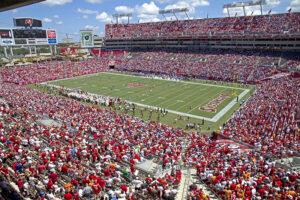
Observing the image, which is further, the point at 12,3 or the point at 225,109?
the point at 225,109

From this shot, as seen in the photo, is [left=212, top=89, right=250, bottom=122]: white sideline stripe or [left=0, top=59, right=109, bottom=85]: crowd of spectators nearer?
[left=212, top=89, right=250, bottom=122]: white sideline stripe

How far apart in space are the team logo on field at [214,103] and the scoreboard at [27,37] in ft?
156

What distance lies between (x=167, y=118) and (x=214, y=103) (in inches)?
320

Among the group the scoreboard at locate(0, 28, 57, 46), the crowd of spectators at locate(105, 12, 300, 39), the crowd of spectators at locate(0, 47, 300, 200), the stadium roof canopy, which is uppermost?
the crowd of spectators at locate(105, 12, 300, 39)

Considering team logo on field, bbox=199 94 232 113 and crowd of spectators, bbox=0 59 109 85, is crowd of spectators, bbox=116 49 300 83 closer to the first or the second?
crowd of spectators, bbox=0 59 109 85

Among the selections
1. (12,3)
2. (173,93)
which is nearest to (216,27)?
(173,93)

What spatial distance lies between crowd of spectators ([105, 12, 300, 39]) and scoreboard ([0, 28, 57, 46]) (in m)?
25.2

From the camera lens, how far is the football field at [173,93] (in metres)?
26.8

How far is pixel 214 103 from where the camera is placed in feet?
94.6

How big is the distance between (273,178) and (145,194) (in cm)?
527

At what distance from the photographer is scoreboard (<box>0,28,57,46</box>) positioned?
165 feet

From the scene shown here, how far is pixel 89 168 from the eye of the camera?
31.9 ft

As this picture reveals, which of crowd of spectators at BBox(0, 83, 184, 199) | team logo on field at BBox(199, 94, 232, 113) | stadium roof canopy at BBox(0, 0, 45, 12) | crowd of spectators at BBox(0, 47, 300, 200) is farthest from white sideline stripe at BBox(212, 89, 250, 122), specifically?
stadium roof canopy at BBox(0, 0, 45, 12)

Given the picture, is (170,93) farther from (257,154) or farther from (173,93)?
(257,154)
